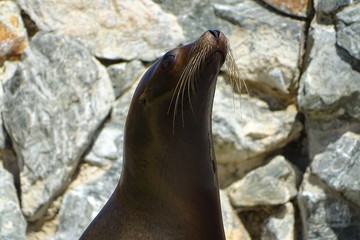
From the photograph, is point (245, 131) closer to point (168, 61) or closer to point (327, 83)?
point (327, 83)

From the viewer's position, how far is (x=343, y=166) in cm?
407

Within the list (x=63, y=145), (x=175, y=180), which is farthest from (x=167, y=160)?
(x=63, y=145)

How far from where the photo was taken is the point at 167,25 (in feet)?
14.2

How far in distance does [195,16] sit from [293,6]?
0.49 m

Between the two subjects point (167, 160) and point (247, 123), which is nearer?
point (167, 160)

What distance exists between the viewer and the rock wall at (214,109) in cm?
411

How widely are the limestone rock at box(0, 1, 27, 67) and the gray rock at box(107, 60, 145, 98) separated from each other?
454 millimetres

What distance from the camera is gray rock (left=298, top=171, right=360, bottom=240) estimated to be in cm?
410

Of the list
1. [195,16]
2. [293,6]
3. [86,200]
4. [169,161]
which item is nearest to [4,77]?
[86,200]

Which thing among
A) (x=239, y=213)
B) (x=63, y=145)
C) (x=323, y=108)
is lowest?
(x=239, y=213)

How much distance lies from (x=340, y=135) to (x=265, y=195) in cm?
47

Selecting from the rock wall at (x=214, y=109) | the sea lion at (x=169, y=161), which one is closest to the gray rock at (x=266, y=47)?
the rock wall at (x=214, y=109)

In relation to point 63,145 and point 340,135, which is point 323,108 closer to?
point 340,135

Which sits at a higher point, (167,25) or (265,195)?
(167,25)
